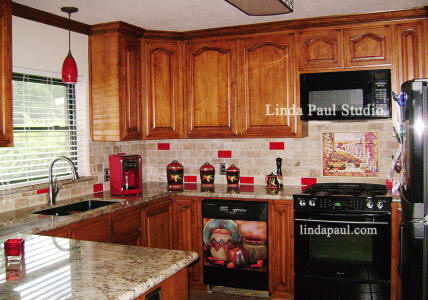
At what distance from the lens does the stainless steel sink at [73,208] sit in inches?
133

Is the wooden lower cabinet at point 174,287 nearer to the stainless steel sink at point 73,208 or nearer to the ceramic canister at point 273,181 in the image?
the stainless steel sink at point 73,208

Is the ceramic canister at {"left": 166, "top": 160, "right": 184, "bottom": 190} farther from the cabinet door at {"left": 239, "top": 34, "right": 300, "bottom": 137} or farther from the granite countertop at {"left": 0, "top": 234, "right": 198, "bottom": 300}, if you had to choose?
the granite countertop at {"left": 0, "top": 234, "right": 198, "bottom": 300}

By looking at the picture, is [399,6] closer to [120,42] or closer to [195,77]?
[195,77]

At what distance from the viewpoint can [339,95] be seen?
376 centimetres

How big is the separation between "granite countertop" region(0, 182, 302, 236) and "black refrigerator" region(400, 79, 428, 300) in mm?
1097

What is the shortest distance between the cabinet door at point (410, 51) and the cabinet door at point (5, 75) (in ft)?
9.81

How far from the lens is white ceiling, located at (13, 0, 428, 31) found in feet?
10.9

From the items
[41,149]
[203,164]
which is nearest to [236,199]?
[203,164]

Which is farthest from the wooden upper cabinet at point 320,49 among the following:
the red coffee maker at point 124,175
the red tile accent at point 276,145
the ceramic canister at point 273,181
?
the red coffee maker at point 124,175

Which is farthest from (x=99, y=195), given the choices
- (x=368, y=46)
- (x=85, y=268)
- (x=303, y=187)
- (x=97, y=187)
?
(x=368, y=46)

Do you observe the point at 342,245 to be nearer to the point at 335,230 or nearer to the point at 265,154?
the point at 335,230

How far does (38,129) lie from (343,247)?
2.62 m

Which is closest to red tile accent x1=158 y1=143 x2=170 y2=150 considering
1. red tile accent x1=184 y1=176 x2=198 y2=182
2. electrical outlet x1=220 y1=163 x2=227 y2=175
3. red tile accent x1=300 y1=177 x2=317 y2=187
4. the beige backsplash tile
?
the beige backsplash tile

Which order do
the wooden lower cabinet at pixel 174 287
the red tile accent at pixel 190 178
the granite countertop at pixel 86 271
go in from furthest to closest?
the red tile accent at pixel 190 178 → the wooden lower cabinet at pixel 174 287 → the granite countertop at pixel 86 271
